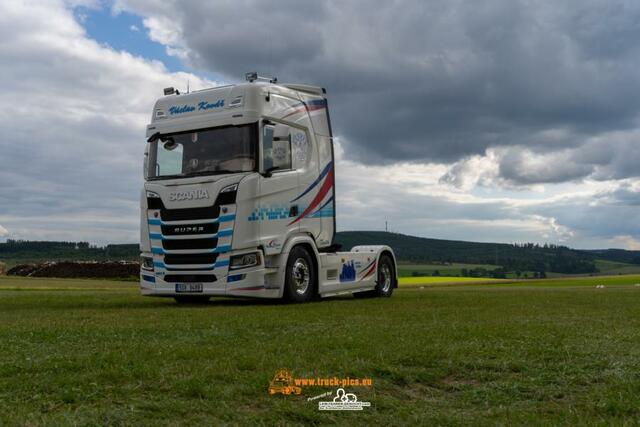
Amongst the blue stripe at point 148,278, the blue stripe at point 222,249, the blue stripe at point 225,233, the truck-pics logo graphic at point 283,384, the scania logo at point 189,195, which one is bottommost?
the truck-pics logo graphic at point 283,384

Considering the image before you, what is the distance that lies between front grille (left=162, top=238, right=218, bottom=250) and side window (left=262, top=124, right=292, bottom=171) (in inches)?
72.8

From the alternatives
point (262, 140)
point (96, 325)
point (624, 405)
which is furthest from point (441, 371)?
point (262, 140)

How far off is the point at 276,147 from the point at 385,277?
665cm

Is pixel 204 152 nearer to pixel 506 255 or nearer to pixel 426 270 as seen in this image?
pixel 426 270

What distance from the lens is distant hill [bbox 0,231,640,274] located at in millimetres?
98894

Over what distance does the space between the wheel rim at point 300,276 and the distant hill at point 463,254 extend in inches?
2960

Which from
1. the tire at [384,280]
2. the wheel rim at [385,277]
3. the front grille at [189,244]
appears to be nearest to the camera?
the front grille at [189,244]

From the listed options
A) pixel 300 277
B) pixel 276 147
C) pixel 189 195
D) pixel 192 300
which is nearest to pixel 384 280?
pixel 300 277

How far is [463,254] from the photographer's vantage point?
11894 centimetres

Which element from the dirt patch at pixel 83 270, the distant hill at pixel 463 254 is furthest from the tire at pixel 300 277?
the distant hill at pixel 463 254

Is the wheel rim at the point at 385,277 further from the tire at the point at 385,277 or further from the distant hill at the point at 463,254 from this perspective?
the distant hill at the point at 463,254

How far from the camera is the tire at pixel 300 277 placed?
13898mm

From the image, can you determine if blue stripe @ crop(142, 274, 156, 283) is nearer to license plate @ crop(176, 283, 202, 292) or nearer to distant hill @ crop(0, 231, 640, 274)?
license plate @ crop(176, 283, 202, 292)
